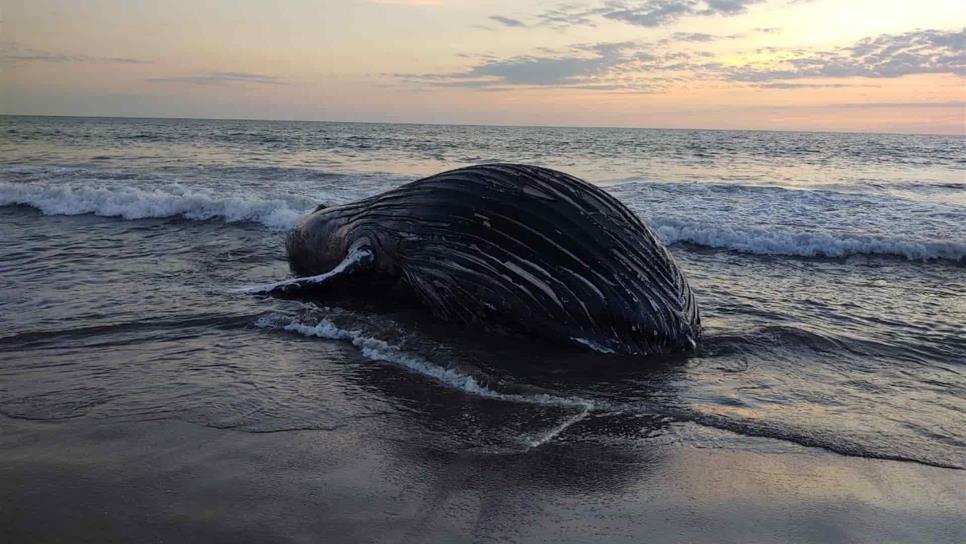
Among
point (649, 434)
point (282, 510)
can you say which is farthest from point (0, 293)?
point (649, 434)

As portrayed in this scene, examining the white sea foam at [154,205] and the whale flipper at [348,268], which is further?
the white sea foam at [154,205]

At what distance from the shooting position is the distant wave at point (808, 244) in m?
12.6

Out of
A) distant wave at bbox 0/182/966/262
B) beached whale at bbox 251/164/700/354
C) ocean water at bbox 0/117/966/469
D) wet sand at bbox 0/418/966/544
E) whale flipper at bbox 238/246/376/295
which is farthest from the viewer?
distant wave at bbox 0/182/966/262

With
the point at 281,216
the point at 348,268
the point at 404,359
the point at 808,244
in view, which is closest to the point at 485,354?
the point at 404,359

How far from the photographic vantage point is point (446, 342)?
6238mm

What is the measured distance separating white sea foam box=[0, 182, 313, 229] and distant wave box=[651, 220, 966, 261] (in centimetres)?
804

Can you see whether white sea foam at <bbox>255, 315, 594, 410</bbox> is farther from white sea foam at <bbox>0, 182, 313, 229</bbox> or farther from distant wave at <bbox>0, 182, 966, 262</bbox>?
white sea foam at <bbox>0, 182, 313, 229</bbox>

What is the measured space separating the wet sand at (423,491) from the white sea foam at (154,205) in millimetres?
11209

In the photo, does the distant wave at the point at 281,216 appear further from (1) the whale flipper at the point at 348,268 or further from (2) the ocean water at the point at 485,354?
(1) the whale flipper at the point at 348,268

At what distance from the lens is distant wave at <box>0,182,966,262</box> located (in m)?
12.7

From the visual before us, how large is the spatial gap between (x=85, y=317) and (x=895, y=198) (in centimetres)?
2115

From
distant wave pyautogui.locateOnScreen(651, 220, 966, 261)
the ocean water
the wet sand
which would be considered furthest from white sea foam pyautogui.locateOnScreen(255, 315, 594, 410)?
distant wave pyautogui.locateOnScreen(651, 220, 966, 261)

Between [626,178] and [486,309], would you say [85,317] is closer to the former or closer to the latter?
[486,309]

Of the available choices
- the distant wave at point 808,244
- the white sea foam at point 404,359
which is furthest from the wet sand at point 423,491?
the distant wave at point 808,244
